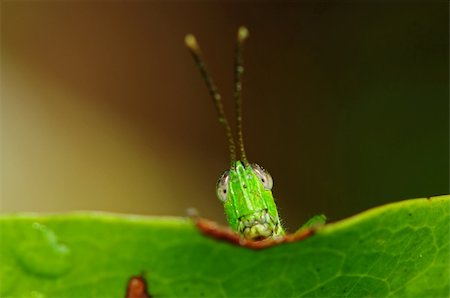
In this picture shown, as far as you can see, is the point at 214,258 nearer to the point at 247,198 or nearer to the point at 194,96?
the point at 247,198

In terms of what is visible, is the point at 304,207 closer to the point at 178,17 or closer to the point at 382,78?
the point at 382,78

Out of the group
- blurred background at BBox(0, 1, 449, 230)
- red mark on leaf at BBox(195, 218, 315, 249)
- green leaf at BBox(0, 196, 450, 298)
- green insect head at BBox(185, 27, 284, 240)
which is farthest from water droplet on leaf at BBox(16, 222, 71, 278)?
blurred background at BBox(0, 1, 449, 230)

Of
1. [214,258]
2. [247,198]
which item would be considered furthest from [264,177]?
[214,258]

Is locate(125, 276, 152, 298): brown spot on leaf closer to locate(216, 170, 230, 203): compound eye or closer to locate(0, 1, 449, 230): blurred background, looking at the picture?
locate(216, 170, 230, 203): compound eye

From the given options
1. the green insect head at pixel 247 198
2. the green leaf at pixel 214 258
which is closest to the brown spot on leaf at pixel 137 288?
the green leaf at pixel 214 258

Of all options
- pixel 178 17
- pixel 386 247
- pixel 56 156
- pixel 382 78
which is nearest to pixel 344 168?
pixel 382 78
